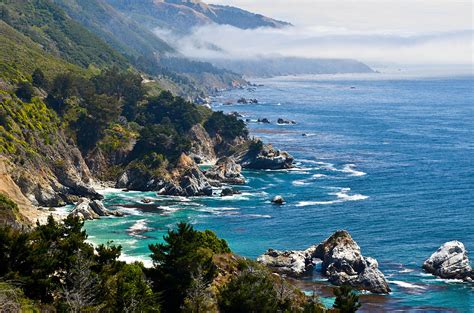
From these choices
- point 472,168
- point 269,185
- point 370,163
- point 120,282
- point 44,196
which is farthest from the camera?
point 370,163

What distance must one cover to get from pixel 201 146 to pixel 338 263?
94.8 meters

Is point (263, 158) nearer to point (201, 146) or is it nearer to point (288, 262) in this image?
point (201, 146)

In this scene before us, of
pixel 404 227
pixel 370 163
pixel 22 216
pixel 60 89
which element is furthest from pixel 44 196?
pixel 370 163

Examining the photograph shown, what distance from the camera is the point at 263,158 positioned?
168500 mm

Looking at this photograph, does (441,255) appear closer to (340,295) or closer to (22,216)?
(340,295)

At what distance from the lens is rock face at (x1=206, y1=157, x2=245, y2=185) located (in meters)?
150

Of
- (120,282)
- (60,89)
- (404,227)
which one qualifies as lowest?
(404,227)

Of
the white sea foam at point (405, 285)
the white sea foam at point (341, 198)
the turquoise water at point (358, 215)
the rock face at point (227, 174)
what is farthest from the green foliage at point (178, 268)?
the rock face at point (227, 174)

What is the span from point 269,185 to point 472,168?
49.0m

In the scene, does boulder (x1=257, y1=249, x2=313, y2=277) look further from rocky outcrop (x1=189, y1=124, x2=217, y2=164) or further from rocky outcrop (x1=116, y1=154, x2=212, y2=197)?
rocky outcrop (x1=189, y1=124, x2=217, y2=164)

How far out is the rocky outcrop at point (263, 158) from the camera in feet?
545

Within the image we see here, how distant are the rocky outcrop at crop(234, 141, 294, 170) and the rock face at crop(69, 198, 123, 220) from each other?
2324 inches

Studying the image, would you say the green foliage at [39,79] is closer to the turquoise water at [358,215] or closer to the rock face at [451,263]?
the turquoise water at [358,215]

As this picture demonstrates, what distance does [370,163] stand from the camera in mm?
168875
